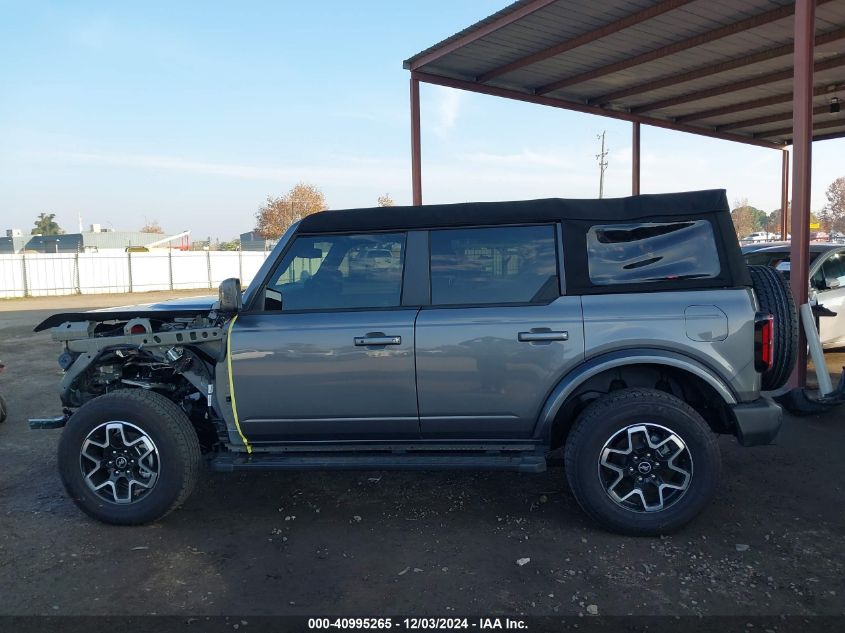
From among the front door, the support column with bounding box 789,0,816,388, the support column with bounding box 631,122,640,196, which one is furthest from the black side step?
the support column with bounding box 631,122,640,196

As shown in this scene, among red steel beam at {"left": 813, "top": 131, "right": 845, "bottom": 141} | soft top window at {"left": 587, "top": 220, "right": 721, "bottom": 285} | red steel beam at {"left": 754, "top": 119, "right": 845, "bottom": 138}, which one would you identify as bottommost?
soft top window at {"left": 587, "top": 220, "right": 721, "bottom": 285}

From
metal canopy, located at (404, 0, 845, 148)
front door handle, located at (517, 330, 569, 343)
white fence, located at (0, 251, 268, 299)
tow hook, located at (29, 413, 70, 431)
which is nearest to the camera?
front door handle, located at (517, 330, 569, 343)

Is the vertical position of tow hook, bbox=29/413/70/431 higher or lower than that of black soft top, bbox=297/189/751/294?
lower

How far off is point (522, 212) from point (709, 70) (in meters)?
8.39

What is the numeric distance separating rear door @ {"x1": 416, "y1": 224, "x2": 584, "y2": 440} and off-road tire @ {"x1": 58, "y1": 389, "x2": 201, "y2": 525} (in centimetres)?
146

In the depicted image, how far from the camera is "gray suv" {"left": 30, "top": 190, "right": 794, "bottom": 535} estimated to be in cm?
357

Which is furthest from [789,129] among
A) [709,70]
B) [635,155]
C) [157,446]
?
[157,446]

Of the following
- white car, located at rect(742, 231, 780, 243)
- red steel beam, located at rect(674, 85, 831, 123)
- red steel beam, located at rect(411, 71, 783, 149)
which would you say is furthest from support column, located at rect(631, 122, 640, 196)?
white car, located at rect(742, 231, 780, 243)

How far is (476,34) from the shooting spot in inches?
341

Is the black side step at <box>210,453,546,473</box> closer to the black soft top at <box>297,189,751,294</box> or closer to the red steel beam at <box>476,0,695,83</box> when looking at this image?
the black soft top at <box>297,189,751,294</box>

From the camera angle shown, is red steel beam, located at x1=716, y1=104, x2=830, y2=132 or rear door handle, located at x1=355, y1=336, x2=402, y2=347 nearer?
rear door handle, located at x1=355, y1=336, x2=402, y2=347

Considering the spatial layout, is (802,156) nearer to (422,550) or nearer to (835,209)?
(422,550)

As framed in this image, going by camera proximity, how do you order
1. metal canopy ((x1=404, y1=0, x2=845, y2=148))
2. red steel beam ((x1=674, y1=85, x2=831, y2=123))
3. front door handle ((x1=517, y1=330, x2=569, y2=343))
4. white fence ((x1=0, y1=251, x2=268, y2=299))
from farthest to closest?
white fence ((x1=0, y1=251, x2=268, y2=299)) → red steel beam ((x1=674, y1=85, x2=831, y2=123)) → metal canopy ((x1=404, y1=0, x2=845, y2=148)) → front door handle ((x1=517, y1=330, x2=569, y2=343))

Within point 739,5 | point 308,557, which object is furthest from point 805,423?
point 739,5
